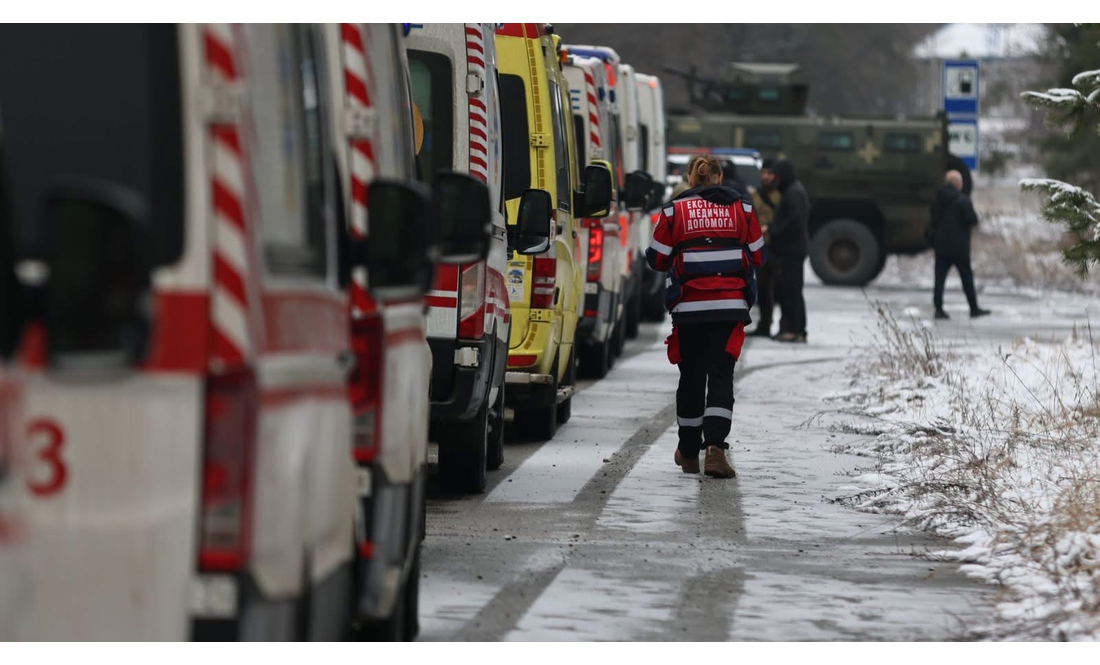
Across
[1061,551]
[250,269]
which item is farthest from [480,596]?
[250,269]

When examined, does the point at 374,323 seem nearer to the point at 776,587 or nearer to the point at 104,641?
the point at 104,641

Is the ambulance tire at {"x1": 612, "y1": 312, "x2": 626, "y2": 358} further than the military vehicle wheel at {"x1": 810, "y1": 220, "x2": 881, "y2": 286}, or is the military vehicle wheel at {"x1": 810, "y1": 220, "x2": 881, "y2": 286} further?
the military vehicle wheel at {"x1": 810, "y1": 220, "x2": 881, "y2": 286}

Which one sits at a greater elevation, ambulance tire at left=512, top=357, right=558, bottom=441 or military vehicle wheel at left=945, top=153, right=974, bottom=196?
military vehicle wheel at left=945, top=153, right=974, bottom=196

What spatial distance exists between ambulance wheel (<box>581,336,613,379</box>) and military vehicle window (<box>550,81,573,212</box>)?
4.44 metres

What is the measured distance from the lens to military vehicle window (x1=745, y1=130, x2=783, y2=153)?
34.5 m

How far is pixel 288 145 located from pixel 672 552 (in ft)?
14.4

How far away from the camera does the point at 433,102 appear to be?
9773 millimetres

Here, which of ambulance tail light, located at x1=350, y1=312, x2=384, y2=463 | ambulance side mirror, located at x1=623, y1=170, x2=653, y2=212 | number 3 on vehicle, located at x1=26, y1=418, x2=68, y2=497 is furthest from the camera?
ambulance side mirror, located at x1=623, y1=170, x2=653, y2=212

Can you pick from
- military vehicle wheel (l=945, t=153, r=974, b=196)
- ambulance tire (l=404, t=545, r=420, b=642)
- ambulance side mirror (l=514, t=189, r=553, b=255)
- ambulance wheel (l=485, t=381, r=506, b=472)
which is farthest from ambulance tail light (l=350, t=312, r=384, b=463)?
military vehicle wheel (l=945, t=153, r=974, b=196)

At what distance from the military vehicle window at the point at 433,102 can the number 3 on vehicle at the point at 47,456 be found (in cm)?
613

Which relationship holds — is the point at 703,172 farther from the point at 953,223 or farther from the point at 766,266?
the point at 953,223

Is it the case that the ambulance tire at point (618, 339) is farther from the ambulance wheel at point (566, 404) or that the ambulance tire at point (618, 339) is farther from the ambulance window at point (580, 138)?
the ambulance wheel at point (566, 404)

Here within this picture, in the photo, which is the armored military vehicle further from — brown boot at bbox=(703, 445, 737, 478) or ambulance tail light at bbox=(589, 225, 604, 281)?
brown boot at bbox=(703, 445, 737, 478)

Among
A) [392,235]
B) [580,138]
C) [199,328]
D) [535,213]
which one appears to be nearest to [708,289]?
[535,213]
